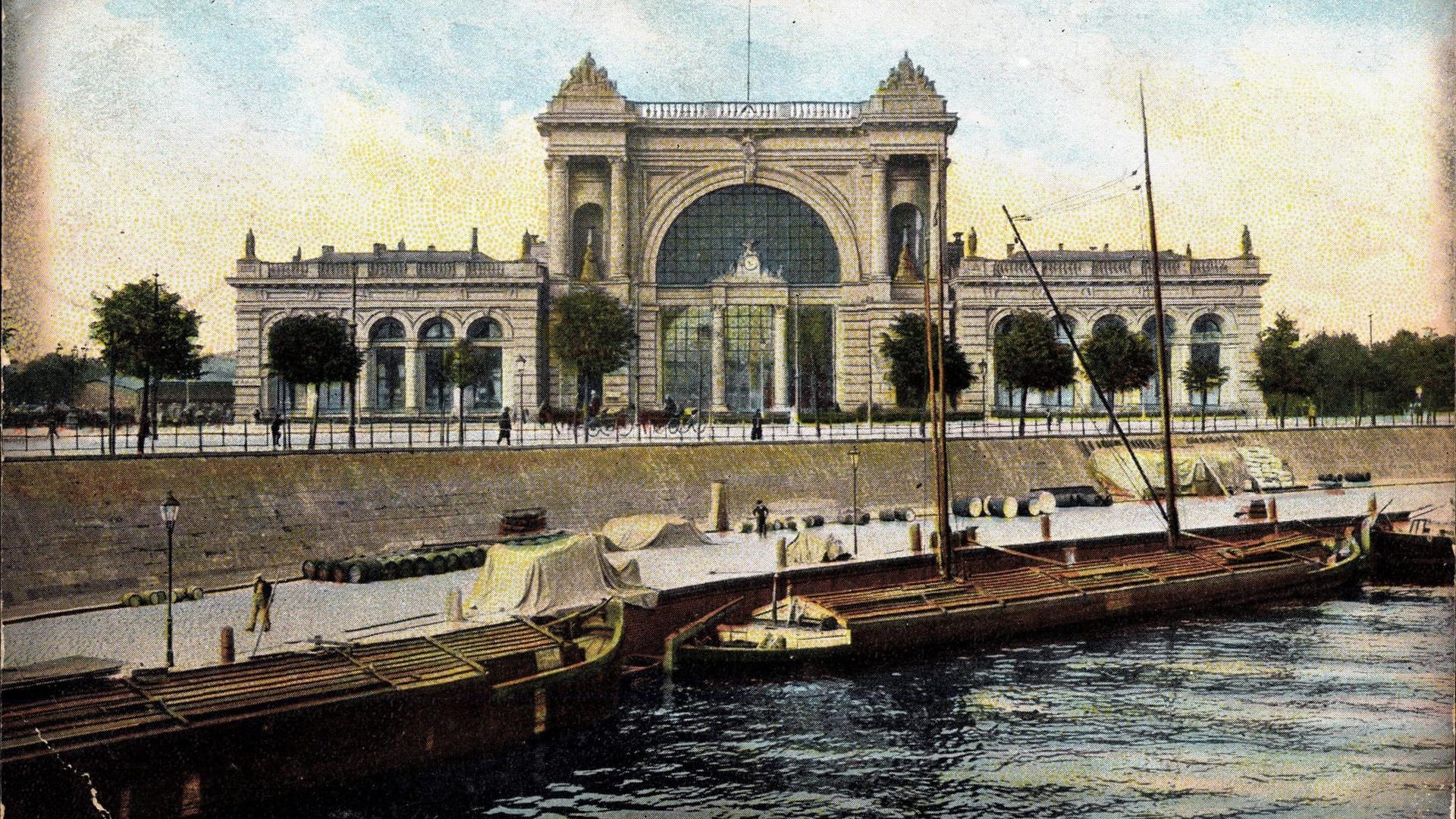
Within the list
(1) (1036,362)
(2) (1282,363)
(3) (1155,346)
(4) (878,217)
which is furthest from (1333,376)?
(4) (878,217)

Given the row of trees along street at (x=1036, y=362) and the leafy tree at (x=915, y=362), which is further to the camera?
the leafy tree at (x=915, y=362)

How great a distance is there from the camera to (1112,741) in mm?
24062

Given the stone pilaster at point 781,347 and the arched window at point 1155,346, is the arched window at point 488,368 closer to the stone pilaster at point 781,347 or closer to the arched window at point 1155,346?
the stone pilaster at point 781,347

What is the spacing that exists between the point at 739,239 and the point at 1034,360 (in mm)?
22799

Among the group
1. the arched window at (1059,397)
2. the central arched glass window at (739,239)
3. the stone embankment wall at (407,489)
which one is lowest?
the stone embankment wall at (407,489)

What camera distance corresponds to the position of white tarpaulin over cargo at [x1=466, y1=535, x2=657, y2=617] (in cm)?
2950

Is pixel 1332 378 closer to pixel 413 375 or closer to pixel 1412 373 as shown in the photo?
pixel 1412 373

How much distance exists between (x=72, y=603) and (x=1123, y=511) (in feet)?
126

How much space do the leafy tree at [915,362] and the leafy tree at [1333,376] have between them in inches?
710

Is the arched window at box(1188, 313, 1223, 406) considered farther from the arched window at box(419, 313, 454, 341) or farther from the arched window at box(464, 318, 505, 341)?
the arched window at box(419, 313, 454, 341)

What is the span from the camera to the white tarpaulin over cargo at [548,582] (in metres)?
29.5

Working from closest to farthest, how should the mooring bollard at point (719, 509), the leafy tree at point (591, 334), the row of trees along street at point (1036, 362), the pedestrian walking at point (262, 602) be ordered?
the pedestrian walking at point (262, 602) < the mooring bollard at point (719, 509) < the row of trees along street at point (1036, 362) < the leafy tree at point (591, 334)

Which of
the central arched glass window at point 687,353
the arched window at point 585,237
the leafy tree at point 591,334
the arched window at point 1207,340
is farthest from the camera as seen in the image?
the arched window at point 585,237

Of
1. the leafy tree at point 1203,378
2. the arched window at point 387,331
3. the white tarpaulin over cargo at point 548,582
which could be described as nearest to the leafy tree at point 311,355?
the arched window at point 387,331
